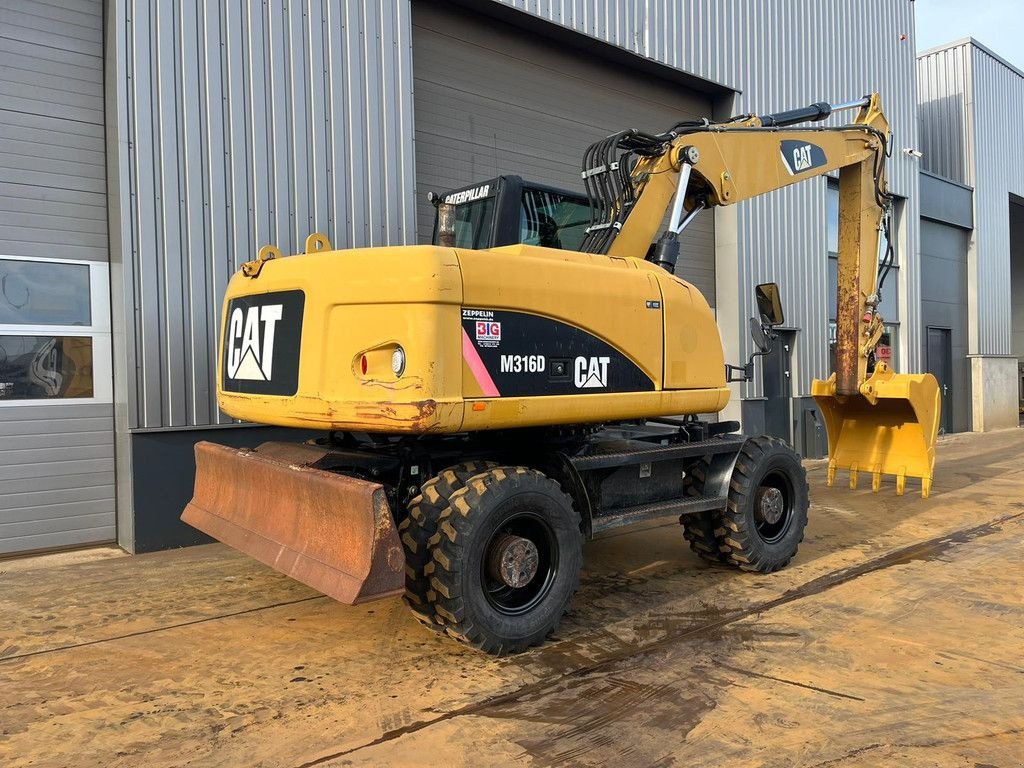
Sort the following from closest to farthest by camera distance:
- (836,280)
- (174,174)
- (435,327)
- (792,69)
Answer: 1. (435,327)
2. (174,174)
3. (792,69)
4. (836,280)

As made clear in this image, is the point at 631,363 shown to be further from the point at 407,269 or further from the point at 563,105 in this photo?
the point at 563,105

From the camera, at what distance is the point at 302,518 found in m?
4.52

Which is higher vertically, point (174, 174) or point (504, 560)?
point (174, 174)

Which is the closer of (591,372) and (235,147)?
(591,372)

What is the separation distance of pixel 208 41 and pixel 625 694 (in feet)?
22.4

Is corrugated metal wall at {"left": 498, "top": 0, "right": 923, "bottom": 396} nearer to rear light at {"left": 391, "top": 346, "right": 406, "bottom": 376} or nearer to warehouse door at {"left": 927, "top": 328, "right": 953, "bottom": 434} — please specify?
warehouse door at {"left": 927, "top": 328, "right": 953, "bottom": 434}

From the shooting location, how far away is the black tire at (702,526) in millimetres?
6219

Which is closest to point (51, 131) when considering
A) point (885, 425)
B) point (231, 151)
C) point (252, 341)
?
point (231, 151)

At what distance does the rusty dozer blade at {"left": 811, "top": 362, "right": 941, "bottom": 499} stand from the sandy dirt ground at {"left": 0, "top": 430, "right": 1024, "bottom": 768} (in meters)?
2.54

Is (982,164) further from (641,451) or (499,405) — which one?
(499,405)

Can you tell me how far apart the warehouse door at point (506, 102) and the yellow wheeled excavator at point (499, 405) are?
3583 millimetres

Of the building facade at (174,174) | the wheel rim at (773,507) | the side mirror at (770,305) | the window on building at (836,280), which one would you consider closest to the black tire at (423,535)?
the wheel rim at (773,507)

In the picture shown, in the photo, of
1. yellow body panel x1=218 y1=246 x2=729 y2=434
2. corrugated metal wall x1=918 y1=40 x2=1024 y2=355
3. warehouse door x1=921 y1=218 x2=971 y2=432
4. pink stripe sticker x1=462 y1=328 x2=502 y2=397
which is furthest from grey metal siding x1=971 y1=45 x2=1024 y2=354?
pink stripe sticker x1=462 y1=328 x2=502 y2=397

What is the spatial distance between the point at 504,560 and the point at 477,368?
110 centimetres
